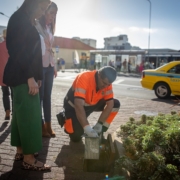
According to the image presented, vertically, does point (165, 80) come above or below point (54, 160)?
above

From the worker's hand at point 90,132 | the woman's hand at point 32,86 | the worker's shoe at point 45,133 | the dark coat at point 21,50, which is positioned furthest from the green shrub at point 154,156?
the worker's shoe at point 45,133

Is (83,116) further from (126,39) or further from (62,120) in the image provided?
(126,39)

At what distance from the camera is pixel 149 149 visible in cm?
283

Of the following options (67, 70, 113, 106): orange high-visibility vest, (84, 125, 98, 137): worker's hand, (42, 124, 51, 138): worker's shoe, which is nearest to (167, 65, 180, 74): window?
(67, 70, 113, 106): orange high-visibility vest

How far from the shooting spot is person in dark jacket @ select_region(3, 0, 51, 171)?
106 inches

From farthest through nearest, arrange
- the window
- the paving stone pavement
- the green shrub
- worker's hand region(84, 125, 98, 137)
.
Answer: the window
worker's hand region(84, 125, 98, 137)
the paving stone pavement
the green shrub

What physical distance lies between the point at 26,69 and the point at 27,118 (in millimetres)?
542

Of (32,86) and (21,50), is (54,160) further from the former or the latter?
(21,50)

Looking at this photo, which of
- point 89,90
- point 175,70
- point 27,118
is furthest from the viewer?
point 175,70

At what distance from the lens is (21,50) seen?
8.80 feet

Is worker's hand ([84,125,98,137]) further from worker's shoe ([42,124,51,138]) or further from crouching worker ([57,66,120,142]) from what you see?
worker's shoe ([42,124,51,138])

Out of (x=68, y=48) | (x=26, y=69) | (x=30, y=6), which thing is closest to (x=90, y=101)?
(x=26, y=69)

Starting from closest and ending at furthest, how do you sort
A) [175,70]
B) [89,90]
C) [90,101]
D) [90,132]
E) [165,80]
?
[90,132], [89,90], [90,101], [175,70], [165,80]

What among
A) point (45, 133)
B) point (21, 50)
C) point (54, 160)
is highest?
point (21, 50)
